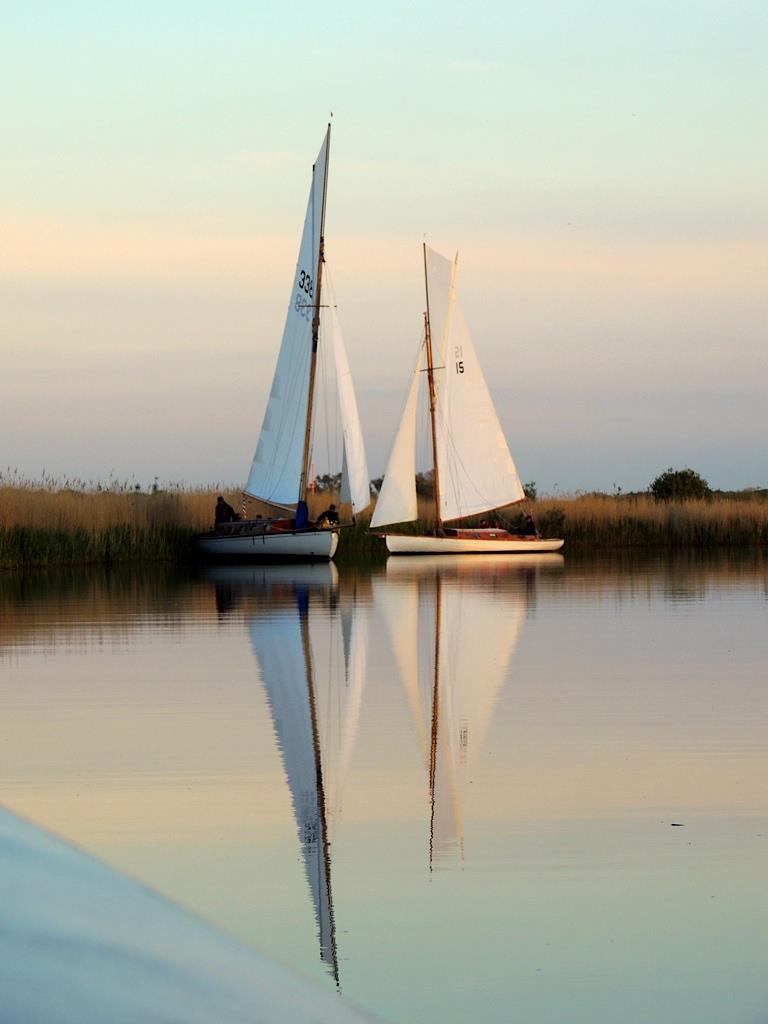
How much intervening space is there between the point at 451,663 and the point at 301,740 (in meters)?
2.79

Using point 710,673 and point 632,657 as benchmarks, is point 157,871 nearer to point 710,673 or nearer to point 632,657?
point 710,673

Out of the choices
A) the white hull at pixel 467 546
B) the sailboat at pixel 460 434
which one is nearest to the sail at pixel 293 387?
the white hull at pixel 467 546

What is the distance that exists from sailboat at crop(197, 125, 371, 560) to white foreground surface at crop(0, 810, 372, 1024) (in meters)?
25.9

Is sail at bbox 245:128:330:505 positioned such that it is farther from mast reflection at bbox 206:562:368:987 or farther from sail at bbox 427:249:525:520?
mast reflection at bbox 206:562:368:987

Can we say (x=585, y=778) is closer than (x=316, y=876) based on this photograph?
No

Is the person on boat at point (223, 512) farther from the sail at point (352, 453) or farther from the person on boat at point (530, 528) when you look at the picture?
the person on boat at point (530, 528)

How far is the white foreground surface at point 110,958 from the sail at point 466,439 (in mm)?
30643

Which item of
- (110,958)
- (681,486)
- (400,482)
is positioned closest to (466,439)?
(400,482)

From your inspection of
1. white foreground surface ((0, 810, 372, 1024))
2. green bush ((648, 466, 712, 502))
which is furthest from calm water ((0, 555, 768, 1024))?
green bush ((648, 466, 712, 502))

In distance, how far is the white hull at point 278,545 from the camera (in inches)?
1012

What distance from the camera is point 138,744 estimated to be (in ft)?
16.9

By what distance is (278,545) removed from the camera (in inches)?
1037

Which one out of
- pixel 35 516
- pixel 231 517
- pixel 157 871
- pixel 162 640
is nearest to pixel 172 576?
pixel 35 516

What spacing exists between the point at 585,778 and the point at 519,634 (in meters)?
5.37
